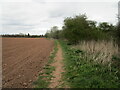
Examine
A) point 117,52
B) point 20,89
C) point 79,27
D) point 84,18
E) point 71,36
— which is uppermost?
point 84,18

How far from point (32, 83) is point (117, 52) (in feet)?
23.9

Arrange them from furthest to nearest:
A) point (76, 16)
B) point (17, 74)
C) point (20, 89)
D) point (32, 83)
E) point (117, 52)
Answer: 1. point (76, 16)
2. point (117, 52)
3. point (17, 74)
4. point (32, 83)
5. point (20, 89)

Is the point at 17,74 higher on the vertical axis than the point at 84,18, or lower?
lower

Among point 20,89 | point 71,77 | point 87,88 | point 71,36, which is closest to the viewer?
point 87,88

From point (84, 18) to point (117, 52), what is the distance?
42.0 feet

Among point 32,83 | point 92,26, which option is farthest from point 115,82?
point 92,26

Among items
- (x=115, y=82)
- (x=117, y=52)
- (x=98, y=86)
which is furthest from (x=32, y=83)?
(x=117, y=52)

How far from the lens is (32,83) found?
400 cm

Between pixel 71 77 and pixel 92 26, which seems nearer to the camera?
pixel 71 77

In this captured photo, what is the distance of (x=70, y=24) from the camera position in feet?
62.0

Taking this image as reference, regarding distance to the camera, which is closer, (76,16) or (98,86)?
(98,86)

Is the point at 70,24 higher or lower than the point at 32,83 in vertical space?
higher

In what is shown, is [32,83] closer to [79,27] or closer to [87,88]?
[87,88]

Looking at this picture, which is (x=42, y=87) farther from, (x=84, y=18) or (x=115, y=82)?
(x=84, y=18)
